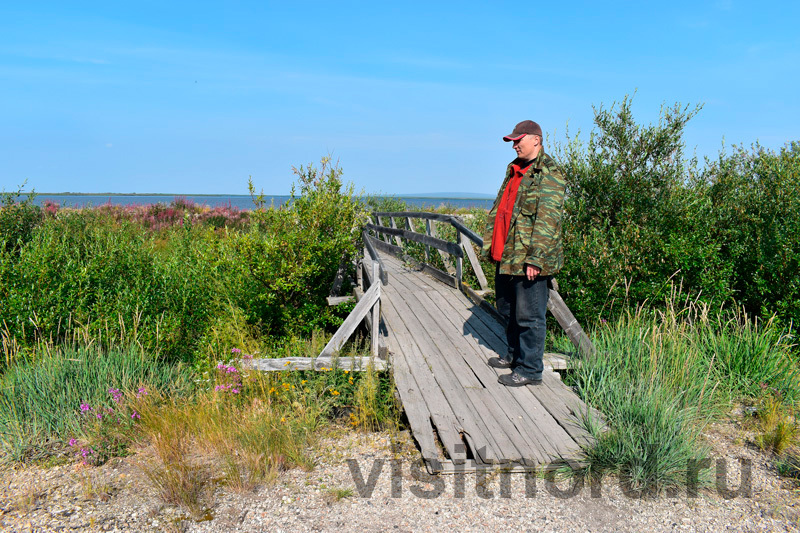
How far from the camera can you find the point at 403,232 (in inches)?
436

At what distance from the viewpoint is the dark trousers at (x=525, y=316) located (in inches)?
170

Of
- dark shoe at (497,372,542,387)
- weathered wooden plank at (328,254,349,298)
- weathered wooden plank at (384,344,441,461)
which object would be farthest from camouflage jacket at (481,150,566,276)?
weathered wooden plank at (328,254,349,298)

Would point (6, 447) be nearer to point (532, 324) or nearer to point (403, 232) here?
point (532, 324)

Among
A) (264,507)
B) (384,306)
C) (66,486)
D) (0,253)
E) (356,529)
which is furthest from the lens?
(384,306)

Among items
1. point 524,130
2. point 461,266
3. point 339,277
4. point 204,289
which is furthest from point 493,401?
point 204,289

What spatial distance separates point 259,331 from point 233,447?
2.73 meters

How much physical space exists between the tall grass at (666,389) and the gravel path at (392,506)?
8.6 inches

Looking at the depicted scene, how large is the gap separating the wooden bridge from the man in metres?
0.36

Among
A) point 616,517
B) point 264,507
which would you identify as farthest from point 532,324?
point 264,507

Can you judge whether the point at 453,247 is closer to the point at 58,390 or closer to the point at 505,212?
the point at 505,212

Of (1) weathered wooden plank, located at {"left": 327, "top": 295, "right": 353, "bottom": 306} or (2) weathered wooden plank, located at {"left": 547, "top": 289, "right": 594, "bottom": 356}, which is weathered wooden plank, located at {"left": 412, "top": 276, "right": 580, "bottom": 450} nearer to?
(2) weathered wooden plank, located at {"left": 547, "top": 289, "right": 594, "bottom": 356}

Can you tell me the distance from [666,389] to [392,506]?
8.21 ft

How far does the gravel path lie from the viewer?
3168mm

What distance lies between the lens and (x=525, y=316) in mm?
4344
